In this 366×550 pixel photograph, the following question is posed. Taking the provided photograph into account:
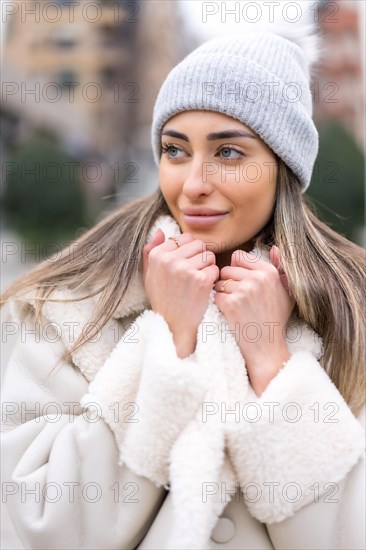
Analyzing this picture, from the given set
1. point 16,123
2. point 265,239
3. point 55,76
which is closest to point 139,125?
point 55,76

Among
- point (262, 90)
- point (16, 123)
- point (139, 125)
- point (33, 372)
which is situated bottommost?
point (139, 125)

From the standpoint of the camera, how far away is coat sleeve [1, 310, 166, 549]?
184 cm

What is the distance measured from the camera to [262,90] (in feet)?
6.97

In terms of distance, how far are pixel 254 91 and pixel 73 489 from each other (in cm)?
119

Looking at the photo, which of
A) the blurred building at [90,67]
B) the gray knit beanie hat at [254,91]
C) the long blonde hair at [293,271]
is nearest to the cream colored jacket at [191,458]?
the long blonde hair at [293,271]

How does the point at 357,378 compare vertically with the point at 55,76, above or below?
above

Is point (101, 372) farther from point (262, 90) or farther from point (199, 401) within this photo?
point (262, 90)

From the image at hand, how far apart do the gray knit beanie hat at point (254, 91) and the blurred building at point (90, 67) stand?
2219 centimetres

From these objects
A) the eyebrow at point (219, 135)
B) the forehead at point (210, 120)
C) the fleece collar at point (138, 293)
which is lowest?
the fleece collar at point (138, 293)

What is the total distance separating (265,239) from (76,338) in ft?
Result: 2.11

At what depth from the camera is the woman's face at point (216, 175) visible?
203cm

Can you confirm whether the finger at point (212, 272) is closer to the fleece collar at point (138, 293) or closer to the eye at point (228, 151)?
the fleece collar at point (138, 293)

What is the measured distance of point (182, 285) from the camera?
1964 mm

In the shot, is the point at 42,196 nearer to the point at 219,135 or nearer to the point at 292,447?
the point at 219,135
